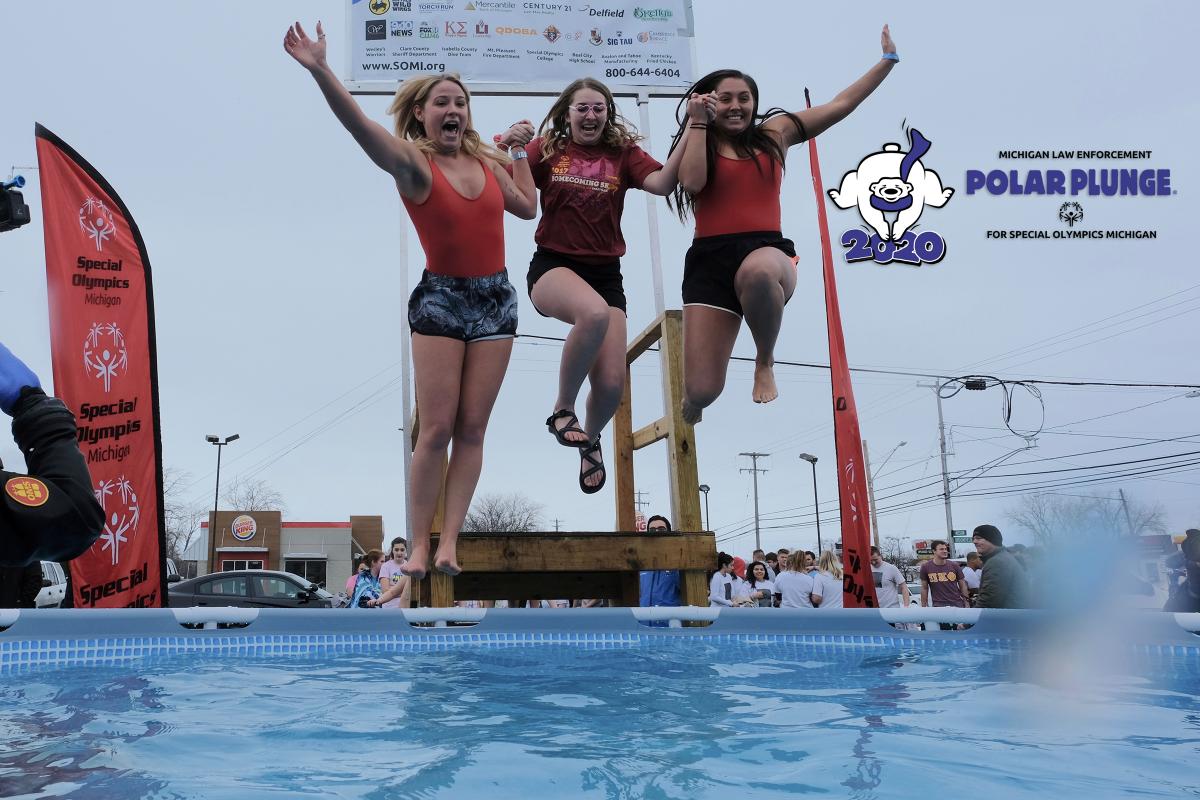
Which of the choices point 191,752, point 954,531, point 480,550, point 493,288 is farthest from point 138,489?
point 954,531

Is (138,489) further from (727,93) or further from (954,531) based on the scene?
(954,531)

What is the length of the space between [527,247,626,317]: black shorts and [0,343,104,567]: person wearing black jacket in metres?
3.10

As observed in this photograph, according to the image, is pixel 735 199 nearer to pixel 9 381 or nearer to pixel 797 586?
pixel 9 381

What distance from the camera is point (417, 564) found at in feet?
14.4

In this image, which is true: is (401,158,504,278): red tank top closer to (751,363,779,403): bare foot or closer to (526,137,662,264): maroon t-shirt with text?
(526,137,662,264): maroon t-shirt with text

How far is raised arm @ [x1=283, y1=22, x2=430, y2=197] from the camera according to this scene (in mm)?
3686

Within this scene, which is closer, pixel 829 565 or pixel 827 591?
pixel 827 591

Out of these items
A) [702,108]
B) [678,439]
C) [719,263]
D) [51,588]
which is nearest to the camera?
[702,108]

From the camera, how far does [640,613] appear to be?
5.04 metres

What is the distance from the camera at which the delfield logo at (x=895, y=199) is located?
8.84 m

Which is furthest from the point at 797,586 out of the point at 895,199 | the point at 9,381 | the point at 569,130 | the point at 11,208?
the point at 9,381

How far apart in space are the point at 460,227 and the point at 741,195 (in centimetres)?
134

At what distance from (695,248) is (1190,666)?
2931mm

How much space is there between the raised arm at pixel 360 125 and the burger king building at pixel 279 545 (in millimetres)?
34450
